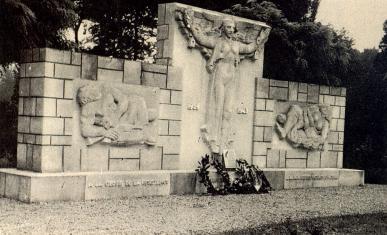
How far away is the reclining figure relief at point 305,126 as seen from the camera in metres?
12.0

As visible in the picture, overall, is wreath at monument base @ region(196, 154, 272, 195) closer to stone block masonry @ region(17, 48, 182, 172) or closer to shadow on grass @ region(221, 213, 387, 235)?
stone block masonry @ region(17, 48, 182, 172)

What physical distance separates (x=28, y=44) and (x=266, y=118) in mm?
5609

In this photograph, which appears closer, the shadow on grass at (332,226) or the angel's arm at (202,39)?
the shadow on grass at (332,226)

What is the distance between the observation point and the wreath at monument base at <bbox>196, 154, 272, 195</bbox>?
10.2 m

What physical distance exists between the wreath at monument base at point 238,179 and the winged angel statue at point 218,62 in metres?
0.46

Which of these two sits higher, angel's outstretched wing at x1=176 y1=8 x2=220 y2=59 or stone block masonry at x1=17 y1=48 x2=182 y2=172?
angel's outstretched wing at x1=176 y1=8 x2=220 y2=59

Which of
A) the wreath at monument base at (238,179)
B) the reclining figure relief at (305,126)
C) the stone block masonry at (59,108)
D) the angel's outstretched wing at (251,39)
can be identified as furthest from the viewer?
the reclining figure relief at (305,126)

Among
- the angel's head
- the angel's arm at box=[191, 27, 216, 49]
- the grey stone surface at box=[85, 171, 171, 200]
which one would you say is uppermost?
the angel's head

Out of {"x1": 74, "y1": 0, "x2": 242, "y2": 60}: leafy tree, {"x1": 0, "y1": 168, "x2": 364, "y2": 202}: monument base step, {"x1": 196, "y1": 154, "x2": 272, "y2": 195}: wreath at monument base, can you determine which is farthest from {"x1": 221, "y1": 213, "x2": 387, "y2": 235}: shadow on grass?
{"x1": 74, "y1": 0, "x2": 242, "y2": 60}: leafy tree

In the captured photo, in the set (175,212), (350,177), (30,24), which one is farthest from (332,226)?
(30,24)

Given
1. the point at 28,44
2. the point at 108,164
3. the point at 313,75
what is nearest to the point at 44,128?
the point at 108,164

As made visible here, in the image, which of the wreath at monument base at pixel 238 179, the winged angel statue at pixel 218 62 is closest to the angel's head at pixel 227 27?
the winged angel statue at pixel 218 62

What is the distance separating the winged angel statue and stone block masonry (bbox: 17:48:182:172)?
4.59 feet

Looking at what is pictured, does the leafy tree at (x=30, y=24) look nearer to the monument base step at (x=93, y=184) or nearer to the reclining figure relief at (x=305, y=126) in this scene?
the monument base step at (x=93, y=184)
